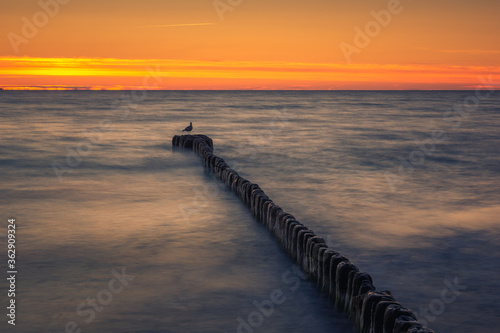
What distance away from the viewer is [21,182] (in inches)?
697

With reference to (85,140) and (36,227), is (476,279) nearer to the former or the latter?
(36,227)

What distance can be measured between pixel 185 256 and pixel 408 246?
435 cm

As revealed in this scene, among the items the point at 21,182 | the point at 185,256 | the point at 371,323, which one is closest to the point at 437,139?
the point at 21,182

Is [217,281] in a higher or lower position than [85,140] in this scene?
lower
